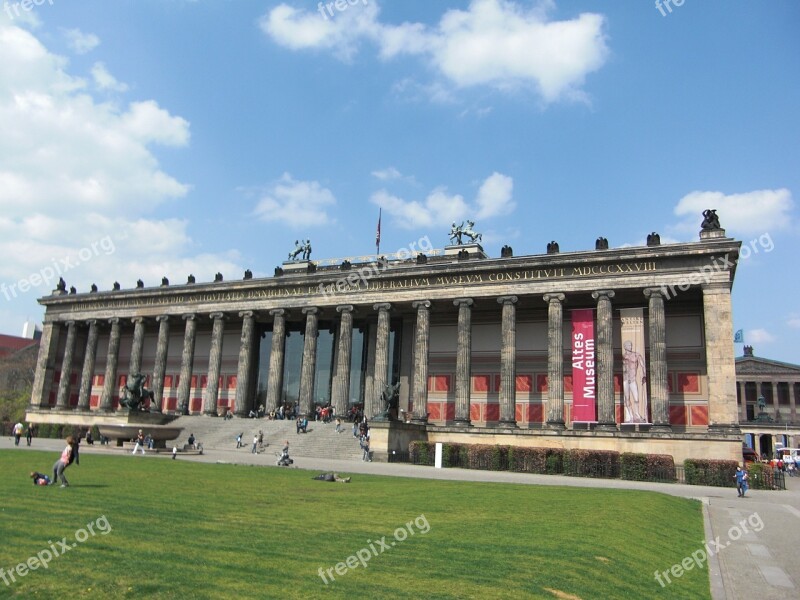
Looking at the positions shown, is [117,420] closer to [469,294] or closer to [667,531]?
[469,294]

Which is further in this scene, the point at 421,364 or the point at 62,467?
the point at 421,364

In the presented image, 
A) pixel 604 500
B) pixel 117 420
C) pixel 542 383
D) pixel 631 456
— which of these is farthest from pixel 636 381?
pixel 117 420

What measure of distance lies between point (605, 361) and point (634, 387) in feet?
11.1

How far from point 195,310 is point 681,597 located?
57289mm

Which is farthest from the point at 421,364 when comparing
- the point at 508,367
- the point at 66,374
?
the point at 66,374

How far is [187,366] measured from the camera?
61375mm

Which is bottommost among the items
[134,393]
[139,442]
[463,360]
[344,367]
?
[139,442]

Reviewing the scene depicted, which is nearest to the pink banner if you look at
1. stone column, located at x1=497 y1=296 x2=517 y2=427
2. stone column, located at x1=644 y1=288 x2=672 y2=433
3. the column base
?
the column base

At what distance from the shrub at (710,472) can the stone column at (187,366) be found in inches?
1698

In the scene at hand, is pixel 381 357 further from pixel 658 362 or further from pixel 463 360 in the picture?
pixel 658 362

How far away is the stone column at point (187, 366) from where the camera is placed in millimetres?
60781

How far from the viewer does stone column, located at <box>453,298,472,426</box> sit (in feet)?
162

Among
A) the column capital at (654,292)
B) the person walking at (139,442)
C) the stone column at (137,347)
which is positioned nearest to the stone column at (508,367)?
the column capital at (654,292)

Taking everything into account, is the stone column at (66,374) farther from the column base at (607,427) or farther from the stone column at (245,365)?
the column base at (607,427)
